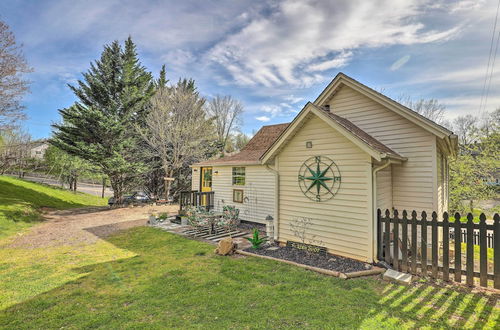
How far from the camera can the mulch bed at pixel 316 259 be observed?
214 inches

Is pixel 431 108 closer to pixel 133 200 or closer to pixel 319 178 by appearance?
pixel 319 178

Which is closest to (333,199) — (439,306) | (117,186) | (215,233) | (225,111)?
(439,306)

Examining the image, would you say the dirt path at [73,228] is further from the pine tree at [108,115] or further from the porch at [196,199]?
the pine tree at [108,115]

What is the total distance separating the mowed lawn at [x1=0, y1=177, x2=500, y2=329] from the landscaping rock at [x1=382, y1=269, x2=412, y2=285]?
7.9 inches

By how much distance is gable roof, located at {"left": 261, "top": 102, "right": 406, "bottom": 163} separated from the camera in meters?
5.53

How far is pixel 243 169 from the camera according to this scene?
11.9 m

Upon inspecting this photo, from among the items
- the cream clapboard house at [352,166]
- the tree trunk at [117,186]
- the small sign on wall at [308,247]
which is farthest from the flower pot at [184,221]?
the tree trunk at [117,186]

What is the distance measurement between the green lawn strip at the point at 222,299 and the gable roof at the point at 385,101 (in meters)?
4.16

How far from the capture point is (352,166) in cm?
601

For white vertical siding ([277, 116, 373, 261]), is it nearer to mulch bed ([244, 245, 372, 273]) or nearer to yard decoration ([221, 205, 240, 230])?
mulch bed ([244, 245, 372, 273])

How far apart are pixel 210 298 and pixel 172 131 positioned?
16.8 meters

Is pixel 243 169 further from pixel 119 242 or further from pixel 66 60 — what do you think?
pixel 66 60

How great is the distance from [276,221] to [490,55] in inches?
527

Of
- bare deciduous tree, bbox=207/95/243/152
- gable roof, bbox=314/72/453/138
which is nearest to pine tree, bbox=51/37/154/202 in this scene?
bare deciduous tree, bbox=207/95/243/152
